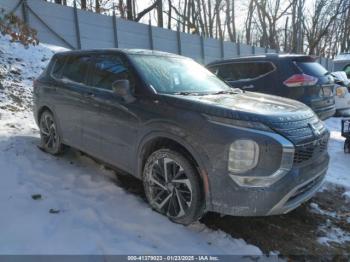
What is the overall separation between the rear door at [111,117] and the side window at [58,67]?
3.29 ft

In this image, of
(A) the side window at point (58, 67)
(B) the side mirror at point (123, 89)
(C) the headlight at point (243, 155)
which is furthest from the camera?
(A) the side window at point (58, 67)

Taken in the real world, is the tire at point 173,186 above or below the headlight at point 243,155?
below

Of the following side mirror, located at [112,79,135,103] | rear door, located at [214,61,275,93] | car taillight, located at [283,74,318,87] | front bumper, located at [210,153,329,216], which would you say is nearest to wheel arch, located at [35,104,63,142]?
side mirror, located at [112,79,135,103]

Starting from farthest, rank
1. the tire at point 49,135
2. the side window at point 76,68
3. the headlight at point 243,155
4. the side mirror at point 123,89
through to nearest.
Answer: the tire at point 49,135
the side window at point 76,68
the side mirror at point 123,89
the headlight at point 243,155

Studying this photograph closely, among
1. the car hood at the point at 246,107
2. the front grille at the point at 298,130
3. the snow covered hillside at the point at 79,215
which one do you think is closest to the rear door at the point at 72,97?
the snow covered hillside at the point at 79,215

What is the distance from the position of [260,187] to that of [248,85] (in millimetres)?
4823

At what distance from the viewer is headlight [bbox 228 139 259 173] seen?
3062 mm

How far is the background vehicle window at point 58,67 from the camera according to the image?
549 centimetres

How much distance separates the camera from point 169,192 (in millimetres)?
3613

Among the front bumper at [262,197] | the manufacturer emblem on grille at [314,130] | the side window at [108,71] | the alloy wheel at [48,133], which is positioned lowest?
the front bumper at [262,197]

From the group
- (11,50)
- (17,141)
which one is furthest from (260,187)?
(11,50)

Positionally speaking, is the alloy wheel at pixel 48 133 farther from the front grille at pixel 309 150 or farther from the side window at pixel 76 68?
the front grille at pixel 309 150

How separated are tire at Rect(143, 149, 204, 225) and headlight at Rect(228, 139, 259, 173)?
1.39 ft

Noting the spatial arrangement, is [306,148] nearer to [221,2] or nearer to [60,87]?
[60,87]
